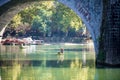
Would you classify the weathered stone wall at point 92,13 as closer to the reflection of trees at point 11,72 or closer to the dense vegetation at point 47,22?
the reflection of trees at point 11,72

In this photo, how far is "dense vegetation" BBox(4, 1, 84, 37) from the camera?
49.8 m

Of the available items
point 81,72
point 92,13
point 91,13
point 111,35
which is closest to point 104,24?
point 111,35

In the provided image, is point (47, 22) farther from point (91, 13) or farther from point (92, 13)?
point (92, 13)

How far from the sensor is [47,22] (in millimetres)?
61000

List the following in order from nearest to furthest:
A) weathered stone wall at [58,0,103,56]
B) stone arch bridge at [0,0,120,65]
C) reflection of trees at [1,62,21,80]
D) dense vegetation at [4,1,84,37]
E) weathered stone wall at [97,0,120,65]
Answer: reflection of trees at [1,62,21,80]
weathered stone wall at [97,0,120,65]
stone arch bridge at [0,0,120,65]
weathered stone wall at [58,0,103,56]
dense vegetation at [4,1,84,37]

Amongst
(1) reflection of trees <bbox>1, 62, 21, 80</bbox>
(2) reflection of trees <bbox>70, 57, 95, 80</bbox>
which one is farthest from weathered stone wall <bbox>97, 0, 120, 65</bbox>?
(1) reflection of trees <bbox>1, 62, 21, 80</bbox>

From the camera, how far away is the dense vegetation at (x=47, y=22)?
49812mm

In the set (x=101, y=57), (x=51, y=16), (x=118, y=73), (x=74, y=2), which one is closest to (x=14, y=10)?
(x=74, y=2)

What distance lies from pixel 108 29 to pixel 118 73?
3.26 m

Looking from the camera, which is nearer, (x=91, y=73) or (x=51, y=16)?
(x=91, y=73)

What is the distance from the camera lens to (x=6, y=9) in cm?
3177

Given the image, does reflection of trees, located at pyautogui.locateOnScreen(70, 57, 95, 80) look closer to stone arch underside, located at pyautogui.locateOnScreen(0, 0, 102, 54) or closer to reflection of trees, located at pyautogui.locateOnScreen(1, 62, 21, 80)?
stone arch underside, located at pyautogui.locateOnScreen(0, 0, 102, 54)

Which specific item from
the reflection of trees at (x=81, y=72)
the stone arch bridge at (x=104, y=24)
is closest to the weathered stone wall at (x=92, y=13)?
the stone arch bridge at (x=104, y=24)

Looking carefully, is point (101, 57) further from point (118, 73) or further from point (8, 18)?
point (8, 18)
